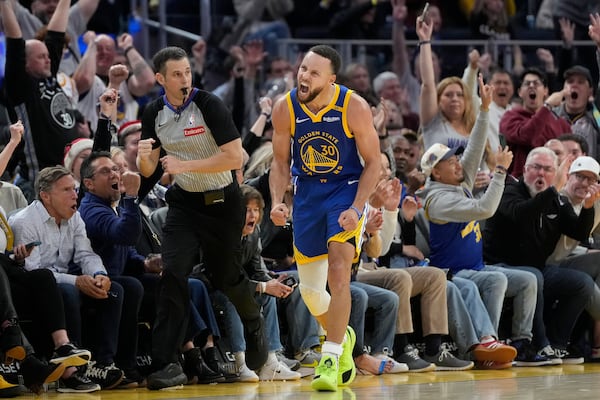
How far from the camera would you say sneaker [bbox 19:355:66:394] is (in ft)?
23.0

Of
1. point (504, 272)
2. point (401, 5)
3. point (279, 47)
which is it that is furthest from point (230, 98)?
point (504, 272)

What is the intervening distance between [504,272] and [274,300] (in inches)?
80.0

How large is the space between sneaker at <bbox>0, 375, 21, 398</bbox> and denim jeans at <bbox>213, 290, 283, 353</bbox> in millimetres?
1587

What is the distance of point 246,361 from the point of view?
779cm

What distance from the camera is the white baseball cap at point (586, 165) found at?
31.7 ft

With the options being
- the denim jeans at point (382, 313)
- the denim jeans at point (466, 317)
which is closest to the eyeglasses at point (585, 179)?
the denim jeans at point (466, 317)

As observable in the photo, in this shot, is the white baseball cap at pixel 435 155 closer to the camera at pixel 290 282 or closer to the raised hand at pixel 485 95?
the raised hand at pixel 485 95

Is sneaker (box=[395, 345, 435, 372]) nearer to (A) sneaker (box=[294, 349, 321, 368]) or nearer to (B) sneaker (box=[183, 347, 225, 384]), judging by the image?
(A) sneaker (box=[294, 349, 321, 368])

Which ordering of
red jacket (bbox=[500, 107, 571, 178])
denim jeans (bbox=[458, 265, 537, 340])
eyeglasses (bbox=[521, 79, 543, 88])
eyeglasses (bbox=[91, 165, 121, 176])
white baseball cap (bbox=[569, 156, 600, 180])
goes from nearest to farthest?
eyeglasses (bbox=[91, 165, 121, 176]) < denim jeans (bbox=[458, 265, 537, 340]) < white baseball cap (bbox=[569, 156, 600, 180]) < red jacket (bbox=[500, 107, 571, 178]) < eyeglasses (bbox=[521, 79, 543, 88])

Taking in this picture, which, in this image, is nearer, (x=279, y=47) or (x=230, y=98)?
(x=230, y=98)

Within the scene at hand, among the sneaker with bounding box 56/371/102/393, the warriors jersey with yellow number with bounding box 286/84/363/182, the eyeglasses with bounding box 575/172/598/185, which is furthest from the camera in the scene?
the eyeglasses with bounding box 575/172/598/185

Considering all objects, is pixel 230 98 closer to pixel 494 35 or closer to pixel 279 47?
pixel 279 47

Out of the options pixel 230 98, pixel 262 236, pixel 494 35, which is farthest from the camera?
pixel 494 35

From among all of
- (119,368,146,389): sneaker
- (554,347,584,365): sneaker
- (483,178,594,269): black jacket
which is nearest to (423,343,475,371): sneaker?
(554,347,584,365): sneaker
